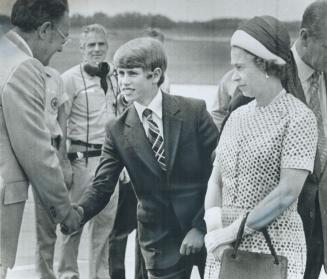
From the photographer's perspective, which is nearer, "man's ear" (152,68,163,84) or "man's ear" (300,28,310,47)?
"man's ear" (300,28,310,47)

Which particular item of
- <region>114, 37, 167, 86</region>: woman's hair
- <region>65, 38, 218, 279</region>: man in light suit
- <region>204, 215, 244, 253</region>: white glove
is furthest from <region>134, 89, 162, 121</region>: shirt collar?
<region>204, 215, 244, 253</region>: white glove

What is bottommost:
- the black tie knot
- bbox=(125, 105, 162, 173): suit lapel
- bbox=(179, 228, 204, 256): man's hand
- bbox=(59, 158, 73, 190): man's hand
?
bbox=(59, 158, 73, 190): man's hand

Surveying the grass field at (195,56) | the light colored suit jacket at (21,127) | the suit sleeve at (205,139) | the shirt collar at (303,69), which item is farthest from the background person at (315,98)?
the light colored suit jacket at (21,127)

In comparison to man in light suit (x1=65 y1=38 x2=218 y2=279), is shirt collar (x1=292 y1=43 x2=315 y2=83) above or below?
above

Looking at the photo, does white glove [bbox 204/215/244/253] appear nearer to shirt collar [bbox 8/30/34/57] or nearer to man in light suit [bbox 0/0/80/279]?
man in light suit [bbox 0/0/80/279]

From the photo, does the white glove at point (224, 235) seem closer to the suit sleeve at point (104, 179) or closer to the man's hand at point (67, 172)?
the suit sleeve at point (104, 179)

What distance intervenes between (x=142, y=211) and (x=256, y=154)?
749 millimetres

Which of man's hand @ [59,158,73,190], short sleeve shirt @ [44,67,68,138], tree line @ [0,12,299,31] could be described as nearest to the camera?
tree line @ [0,12,299,31]

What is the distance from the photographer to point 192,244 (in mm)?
3096

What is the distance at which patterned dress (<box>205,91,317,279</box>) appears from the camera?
2.56 m

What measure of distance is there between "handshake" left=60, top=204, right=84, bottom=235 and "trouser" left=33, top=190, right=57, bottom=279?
3.14 feet

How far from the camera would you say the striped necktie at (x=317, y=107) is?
9.94ft

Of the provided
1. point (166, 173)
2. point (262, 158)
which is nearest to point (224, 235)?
point (262, 158)

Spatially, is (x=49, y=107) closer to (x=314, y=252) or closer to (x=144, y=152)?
(x=144, y=152)
